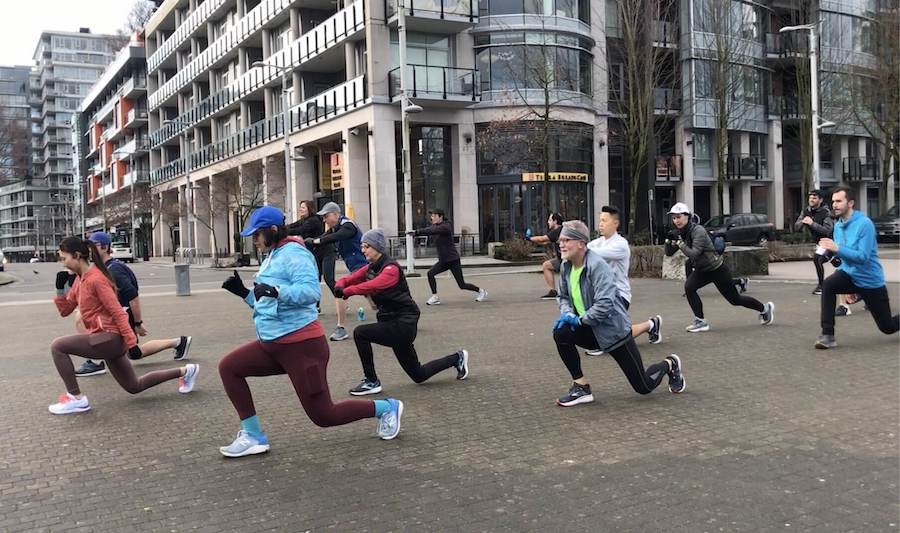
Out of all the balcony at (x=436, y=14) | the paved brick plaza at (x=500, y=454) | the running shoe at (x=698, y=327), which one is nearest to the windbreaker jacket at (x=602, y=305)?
the paved brick plaza at (x=500, y=454)

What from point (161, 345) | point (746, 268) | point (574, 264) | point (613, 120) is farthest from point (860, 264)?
point (613, 120)

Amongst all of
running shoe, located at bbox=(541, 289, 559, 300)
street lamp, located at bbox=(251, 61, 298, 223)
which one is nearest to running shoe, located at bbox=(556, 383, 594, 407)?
running shoe, located at bbox=(541, 289, 559, 300)

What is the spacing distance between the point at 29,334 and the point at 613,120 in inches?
1313

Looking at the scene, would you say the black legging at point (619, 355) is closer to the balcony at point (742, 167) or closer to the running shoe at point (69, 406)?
the running shoe at point (69, 406)

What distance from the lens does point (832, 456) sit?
177 inches

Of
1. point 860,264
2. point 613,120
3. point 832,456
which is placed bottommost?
point 832,456

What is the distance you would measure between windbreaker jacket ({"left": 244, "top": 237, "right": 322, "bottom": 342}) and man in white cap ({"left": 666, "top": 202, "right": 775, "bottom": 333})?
5.60 m

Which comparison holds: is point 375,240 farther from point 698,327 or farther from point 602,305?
point 698,327

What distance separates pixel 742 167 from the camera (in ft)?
142

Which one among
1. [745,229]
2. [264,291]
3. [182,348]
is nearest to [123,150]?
[745,229]

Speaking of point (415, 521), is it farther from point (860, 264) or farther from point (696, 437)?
point (860, 264)

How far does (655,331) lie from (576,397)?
316 centimetres

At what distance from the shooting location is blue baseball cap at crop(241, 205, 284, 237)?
4.48m

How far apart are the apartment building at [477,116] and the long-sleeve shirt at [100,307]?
72.1 ft
